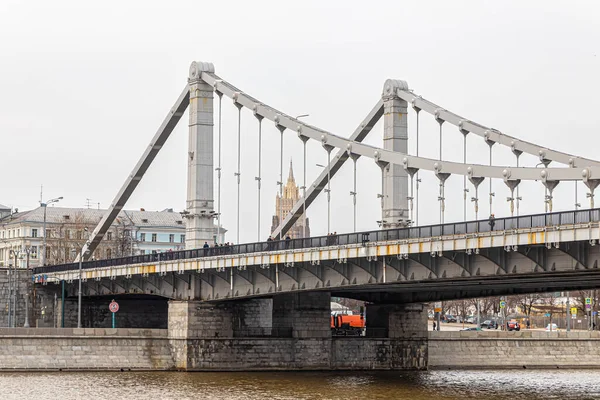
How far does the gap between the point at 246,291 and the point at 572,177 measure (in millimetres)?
25941

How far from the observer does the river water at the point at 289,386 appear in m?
61.9

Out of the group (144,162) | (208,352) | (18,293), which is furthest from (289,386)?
(18,293)

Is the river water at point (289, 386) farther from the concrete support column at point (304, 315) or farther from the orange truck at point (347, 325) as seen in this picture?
the orange truck at point (347, 325)

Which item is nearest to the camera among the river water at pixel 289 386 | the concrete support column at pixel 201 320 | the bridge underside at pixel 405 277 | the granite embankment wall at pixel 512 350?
the bridge underside at pixel 405 277

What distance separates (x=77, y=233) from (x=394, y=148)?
287 ft

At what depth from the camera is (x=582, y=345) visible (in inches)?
3659

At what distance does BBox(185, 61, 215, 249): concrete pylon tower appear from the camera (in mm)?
83625

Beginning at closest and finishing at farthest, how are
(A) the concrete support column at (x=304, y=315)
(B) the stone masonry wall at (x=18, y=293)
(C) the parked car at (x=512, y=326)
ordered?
(A) the concrete support column at (x=304, y=315) → (B) the stone masonry wall at (x=18, y=293) → (C) the parked car at (x=512, y=326)

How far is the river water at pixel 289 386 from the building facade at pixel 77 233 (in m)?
85.0

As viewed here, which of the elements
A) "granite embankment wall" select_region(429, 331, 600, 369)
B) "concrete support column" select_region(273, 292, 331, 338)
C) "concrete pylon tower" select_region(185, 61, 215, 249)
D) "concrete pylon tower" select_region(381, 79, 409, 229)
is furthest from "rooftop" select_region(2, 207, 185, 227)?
"concrete support column" select_region(273, 292, 331, 338)

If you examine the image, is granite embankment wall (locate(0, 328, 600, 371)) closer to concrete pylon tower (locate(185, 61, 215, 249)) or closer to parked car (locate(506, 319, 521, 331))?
concrete pylon tower (locate(185, 61, 215, 249))

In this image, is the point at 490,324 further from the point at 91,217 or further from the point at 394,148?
the point at 91,217

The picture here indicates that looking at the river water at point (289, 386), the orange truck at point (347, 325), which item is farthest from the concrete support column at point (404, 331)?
the orange truck at point (347, 325)

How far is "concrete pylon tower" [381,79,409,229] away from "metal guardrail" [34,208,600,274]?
35.2ft
